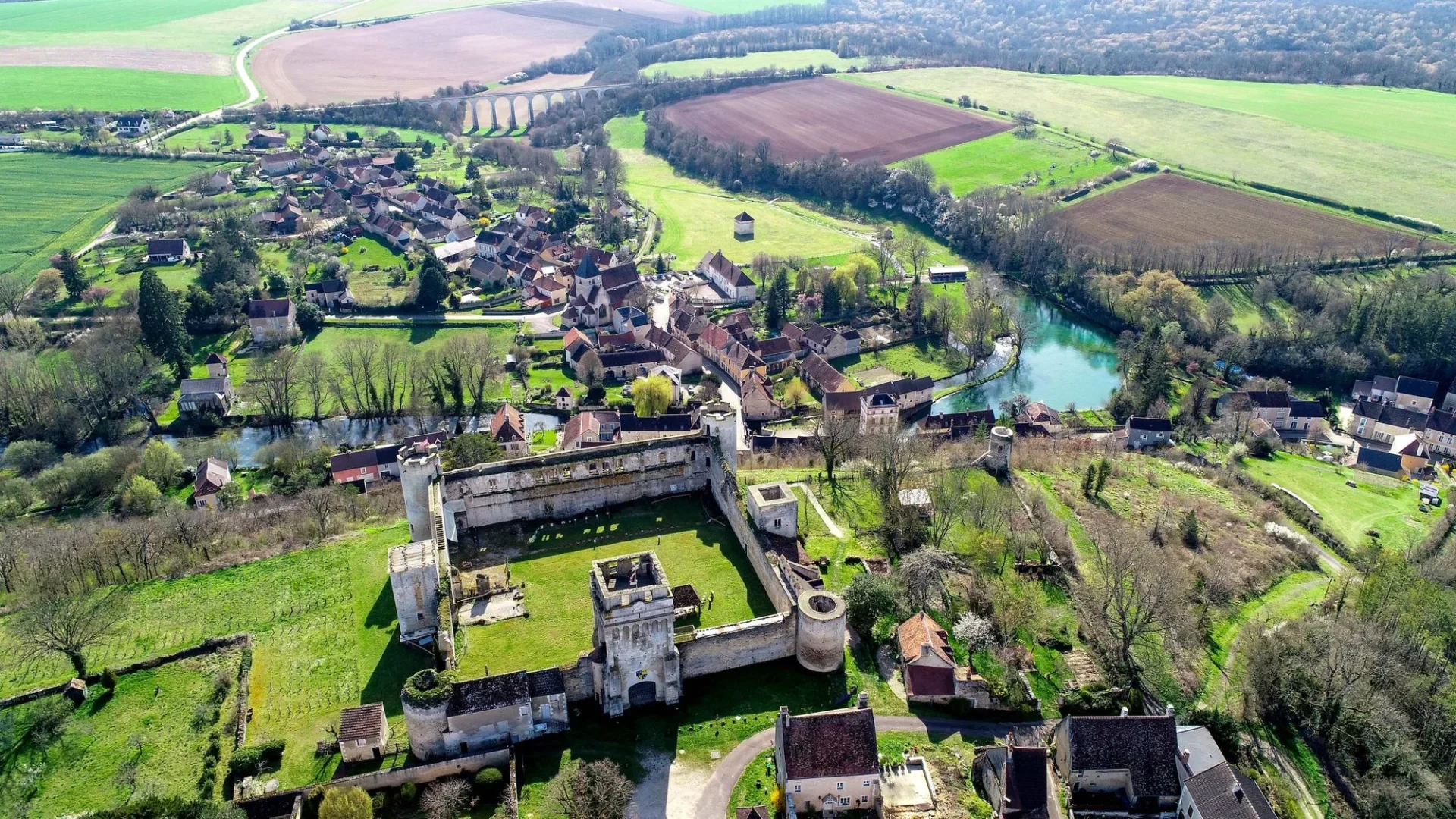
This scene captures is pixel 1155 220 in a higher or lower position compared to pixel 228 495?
higher

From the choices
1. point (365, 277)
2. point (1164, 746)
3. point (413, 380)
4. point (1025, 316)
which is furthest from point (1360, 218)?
point (365, 277)

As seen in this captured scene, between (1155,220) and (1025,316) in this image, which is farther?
(1155,220)

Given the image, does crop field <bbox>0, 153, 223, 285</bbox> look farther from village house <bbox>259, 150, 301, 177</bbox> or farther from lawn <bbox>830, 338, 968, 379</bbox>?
lawn <bbox>830, 338, 968, 379</bbox>

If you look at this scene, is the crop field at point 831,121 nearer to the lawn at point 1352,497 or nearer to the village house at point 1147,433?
the village house at point 1147,433

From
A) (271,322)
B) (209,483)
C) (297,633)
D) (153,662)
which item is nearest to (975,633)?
(297,633)

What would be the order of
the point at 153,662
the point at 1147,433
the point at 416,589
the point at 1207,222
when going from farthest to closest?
the point at 1207,222
the point at 1147,433
the point at 416,589
the point at 153,662

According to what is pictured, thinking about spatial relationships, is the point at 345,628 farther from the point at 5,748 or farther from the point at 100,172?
the point at 100,172

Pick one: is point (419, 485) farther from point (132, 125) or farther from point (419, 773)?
point (132, 125)
